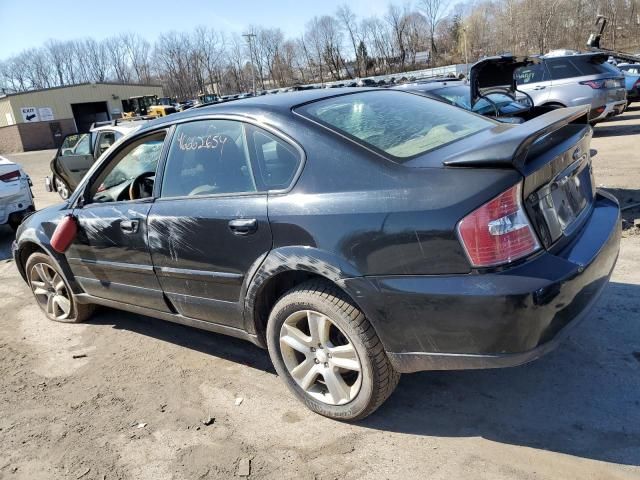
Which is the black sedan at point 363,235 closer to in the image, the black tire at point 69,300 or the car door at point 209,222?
the car door at point 209,222

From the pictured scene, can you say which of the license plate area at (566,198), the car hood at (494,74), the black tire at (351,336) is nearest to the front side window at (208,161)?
the black tire at (351,336)

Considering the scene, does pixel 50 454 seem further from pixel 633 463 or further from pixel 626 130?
pixel 626 130

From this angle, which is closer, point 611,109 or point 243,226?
point 243,226

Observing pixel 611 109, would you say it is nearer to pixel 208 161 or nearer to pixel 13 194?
pixel 208 161

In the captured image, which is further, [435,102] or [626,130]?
[626,130]

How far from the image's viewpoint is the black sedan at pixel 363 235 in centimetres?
219

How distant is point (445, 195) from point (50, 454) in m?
2.58

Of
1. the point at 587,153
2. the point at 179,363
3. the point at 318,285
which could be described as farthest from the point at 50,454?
the point at 587,153

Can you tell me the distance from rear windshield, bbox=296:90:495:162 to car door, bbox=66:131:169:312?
127 cm

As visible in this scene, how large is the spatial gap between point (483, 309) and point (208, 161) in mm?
1876

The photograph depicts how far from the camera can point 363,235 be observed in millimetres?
2385

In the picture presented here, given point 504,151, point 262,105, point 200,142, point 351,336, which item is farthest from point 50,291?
point 504,151

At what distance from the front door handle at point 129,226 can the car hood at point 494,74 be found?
3893 mm

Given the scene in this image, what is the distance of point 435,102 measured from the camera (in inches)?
140
